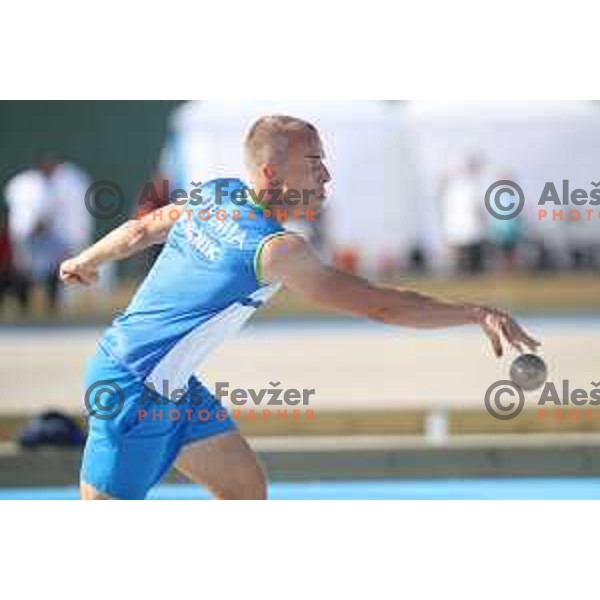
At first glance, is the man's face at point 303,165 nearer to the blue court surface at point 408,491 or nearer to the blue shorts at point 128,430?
the blue shorts at point 128,430

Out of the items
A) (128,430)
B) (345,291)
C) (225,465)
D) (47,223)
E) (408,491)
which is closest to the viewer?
(345,291)

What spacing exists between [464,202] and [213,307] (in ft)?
47.0

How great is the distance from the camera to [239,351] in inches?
565

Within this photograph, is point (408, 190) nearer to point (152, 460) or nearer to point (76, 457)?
point (76, 457)

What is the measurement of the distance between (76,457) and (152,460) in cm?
413

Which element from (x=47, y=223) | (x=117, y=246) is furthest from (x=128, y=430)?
(x=47, y=223)

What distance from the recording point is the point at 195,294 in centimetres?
582

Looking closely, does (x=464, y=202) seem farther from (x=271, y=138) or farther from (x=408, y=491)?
(x=271, y=138)

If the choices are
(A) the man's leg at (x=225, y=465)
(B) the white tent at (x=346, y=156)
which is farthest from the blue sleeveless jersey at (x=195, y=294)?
(B) the white tent at (x=346, y=156)

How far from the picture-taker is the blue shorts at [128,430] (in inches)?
226

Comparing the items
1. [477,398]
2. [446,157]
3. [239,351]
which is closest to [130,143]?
[446,157]

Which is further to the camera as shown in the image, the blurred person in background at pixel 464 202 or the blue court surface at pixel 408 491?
the blurred person in background at pixel 464 202

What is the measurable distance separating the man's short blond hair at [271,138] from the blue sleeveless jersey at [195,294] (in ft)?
0.43
